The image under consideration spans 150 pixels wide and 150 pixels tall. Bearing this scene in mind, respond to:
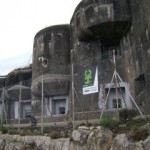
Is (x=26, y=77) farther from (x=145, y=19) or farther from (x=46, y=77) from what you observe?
(x=145, y=19)

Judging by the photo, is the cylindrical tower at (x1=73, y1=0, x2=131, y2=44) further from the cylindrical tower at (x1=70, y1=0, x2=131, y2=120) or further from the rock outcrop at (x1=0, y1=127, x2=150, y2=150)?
the rock outcrop at (x1=0, y1=127, x2=150, y2=150)

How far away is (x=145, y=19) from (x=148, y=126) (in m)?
7.04

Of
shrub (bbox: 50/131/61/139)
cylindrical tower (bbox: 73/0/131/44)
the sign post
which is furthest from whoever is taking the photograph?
cylindrical tower (bbox: 73/0/131/44)

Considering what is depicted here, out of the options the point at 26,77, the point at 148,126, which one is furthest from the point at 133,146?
the point at 26,77

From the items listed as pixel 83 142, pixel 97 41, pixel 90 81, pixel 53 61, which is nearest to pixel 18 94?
pixel 53 61

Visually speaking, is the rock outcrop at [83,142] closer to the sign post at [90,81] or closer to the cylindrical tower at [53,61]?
the sign post at [90,81]

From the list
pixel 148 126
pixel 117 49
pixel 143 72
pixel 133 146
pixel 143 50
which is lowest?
pixel 133 146

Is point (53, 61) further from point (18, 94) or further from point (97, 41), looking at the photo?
point (18, 94)

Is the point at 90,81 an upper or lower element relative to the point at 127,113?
upper

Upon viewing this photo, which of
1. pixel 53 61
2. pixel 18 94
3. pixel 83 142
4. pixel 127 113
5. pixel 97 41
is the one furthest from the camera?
pixel 18 94

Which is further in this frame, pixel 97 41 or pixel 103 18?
pixel 97 41

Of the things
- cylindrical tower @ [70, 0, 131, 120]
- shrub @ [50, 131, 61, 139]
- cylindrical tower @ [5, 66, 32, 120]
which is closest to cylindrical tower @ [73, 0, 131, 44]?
cylindrical tower @ [70, 0, 131, 120]

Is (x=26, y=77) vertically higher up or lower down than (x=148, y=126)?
higher up

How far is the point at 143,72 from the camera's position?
15.6 meters
